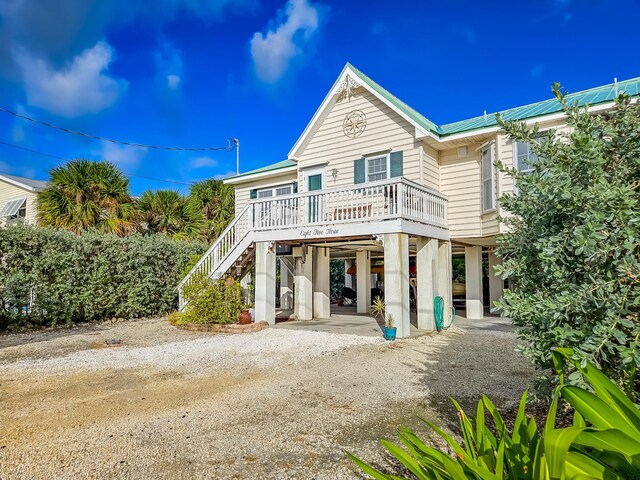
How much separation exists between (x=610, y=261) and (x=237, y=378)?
17.9 feet

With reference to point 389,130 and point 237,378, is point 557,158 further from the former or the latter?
point 389,130

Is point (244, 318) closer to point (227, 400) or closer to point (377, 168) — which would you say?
point (377, 168)

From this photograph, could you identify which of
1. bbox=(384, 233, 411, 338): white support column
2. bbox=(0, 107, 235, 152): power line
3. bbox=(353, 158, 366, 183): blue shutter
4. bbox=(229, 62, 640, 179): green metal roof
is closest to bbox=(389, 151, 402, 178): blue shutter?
bbox=(353, 158, 366, 183): blue shutter

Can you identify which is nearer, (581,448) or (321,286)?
(581,448)

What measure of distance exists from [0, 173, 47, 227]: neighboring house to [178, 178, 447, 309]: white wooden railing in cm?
1478

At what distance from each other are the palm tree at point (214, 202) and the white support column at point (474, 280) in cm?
1125

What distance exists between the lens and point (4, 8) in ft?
48.1

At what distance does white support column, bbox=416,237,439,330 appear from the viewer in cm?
1148

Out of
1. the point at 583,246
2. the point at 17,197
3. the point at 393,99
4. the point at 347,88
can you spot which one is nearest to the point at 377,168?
the point at 393,99

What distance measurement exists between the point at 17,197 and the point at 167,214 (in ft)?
42.9

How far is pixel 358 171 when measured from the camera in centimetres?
1360

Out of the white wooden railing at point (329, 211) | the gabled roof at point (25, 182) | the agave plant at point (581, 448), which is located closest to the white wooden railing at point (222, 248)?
the white wooden railing at point (329, 211)

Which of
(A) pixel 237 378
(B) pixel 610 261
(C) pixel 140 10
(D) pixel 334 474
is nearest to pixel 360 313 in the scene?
(A) pixel 237 378

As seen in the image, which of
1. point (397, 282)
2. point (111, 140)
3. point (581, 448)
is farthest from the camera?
point (111, 140)
